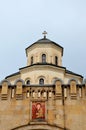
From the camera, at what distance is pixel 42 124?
2255cm

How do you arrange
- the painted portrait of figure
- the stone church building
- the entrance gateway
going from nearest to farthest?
1. the entrance gateway
2. the stone church building
3. the painted portrait of figure

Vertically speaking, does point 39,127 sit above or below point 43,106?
below

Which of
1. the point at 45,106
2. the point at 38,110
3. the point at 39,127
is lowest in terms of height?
the point at 39,127

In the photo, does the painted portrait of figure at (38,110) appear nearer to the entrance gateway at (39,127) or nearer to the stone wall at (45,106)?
the stone wall at (45,106)

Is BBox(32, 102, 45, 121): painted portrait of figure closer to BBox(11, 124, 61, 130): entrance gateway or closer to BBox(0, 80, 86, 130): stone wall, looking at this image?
BBox(0, 80, 86, 130): stone wall

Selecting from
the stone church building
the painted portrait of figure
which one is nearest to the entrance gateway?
the stone church building

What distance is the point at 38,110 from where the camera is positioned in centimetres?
2297

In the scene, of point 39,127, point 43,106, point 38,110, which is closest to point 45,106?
point 43,106

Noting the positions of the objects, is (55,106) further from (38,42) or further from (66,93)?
(38,42)

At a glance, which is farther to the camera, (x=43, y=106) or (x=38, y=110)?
(x=43, y=106)

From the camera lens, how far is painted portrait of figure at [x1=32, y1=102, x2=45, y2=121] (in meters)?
22.8

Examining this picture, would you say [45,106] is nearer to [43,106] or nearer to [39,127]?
[43,106]

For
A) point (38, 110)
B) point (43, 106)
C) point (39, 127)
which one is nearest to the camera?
point (39, 127)

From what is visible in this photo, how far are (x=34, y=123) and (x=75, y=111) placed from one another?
2907 mm
